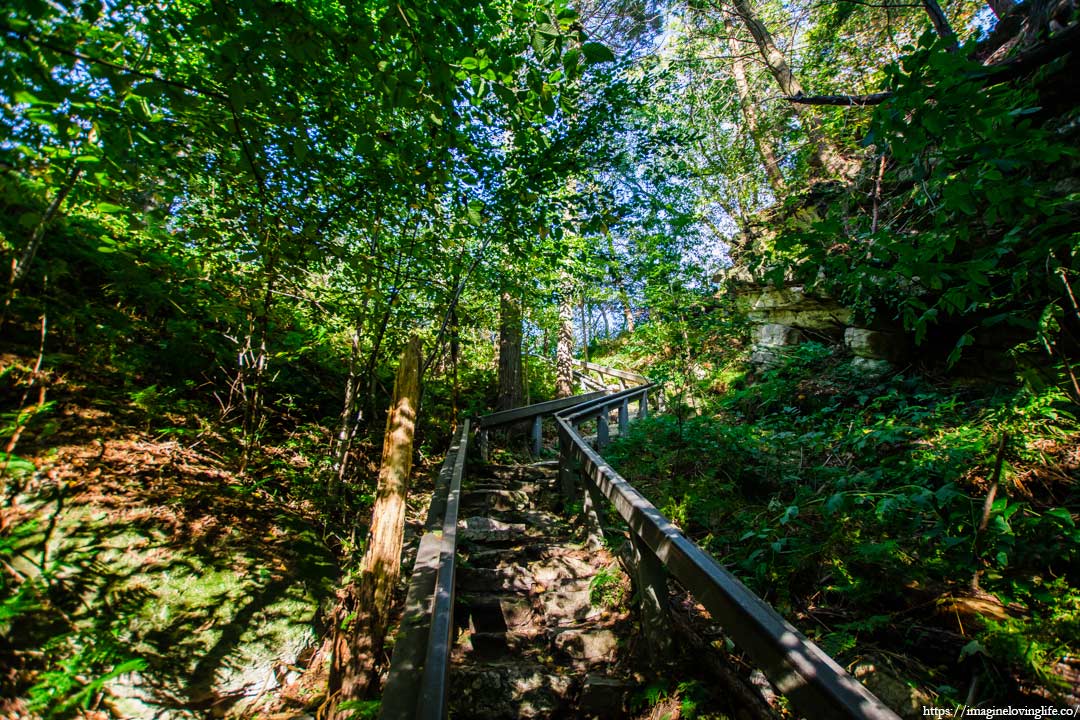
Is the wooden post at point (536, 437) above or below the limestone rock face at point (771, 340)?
below

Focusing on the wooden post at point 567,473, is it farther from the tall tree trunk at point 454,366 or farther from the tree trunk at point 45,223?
the tree trunk at point 45,223

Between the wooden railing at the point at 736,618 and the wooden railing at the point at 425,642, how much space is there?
1.17m

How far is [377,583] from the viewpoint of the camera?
3123mm

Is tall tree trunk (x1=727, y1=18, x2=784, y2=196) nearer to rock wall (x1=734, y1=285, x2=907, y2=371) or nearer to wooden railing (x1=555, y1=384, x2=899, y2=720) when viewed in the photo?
rock wall (x1=734, y1=285, x2=907, y2=371)

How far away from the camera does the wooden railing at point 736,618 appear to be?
1.27 meters

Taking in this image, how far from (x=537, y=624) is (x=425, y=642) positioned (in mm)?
1419

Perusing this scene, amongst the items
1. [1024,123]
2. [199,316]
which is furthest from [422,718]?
[199,316]

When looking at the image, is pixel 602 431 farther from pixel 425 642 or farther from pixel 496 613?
pixel 425 642

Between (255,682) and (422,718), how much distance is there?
2.91 m

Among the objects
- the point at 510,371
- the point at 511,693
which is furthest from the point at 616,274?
the point at 511,693

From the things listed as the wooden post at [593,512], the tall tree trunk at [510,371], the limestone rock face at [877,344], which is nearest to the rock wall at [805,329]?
the limestone rock face at [877,344]

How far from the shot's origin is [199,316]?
19.4 feet

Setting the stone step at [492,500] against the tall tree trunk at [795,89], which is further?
the tall tree trunk at [795,89]

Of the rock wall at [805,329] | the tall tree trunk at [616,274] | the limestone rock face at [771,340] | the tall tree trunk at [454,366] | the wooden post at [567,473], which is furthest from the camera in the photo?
the limestone rock face at [771,340]
